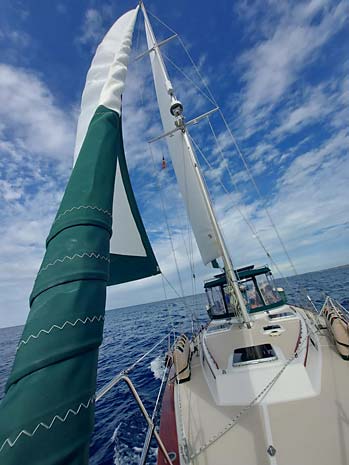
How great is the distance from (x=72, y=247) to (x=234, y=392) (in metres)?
4.38

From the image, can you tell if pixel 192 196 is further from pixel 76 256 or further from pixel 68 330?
pixel 68 330

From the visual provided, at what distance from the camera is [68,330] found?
1207mm

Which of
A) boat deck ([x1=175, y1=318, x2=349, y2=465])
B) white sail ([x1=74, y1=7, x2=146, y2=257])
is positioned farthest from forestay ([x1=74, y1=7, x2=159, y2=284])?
boat deck ([x1=175, y1=318, x2=349, y2=465])

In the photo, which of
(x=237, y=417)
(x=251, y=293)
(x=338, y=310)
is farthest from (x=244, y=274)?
(x=237, y=417)

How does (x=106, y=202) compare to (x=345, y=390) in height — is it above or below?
above

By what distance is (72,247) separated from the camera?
152cm

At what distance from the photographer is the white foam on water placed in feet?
40.8

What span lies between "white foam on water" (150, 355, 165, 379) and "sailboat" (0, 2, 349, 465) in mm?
6302

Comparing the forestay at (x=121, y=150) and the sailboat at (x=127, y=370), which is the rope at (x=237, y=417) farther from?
the forestay at (x=121, y=150)

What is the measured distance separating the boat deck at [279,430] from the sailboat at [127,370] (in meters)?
0.01

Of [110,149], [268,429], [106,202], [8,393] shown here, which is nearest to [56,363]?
[8,393]

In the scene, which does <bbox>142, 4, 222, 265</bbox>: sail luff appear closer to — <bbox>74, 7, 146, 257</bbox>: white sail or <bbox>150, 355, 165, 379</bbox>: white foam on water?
<bbox>74, 7, 146, 257</bbox>: white sail

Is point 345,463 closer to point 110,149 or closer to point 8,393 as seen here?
point 8,393

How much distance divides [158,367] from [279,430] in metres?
12.2
